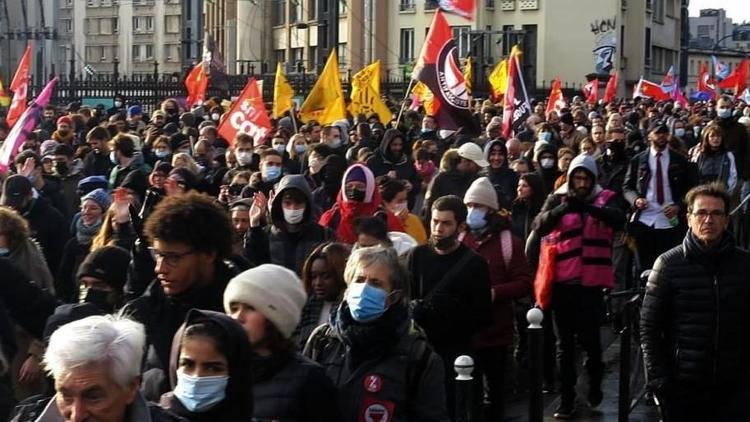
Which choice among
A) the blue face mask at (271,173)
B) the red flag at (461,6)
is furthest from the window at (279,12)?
the blue face mask at (271,173)

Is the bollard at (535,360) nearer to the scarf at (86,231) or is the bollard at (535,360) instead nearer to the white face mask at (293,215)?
the white face mask at (293,215)

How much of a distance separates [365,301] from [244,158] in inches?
383

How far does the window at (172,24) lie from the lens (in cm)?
12544

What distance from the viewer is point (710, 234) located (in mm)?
7320

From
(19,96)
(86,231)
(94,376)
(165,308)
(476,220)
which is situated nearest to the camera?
(94,376)

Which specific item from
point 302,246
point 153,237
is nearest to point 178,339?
point 153,237

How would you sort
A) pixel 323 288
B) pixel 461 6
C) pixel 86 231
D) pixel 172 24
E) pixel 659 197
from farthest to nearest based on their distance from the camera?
pixel 172 24
pixel 461 6
pixel 659 197
pixel 86 231
pixel 323 288

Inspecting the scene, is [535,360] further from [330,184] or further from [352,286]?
[330,184]

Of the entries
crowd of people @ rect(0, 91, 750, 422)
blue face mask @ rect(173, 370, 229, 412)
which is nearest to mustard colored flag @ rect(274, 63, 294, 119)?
crowd of people @ rect(0, 91, 750, 422)

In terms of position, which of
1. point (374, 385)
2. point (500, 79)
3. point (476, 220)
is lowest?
point (374, 385)

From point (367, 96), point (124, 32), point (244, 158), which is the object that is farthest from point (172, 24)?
point (244, 158)

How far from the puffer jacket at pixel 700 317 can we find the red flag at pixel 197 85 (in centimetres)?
2212

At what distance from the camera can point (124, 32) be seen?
426 feet

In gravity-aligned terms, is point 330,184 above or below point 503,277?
above
